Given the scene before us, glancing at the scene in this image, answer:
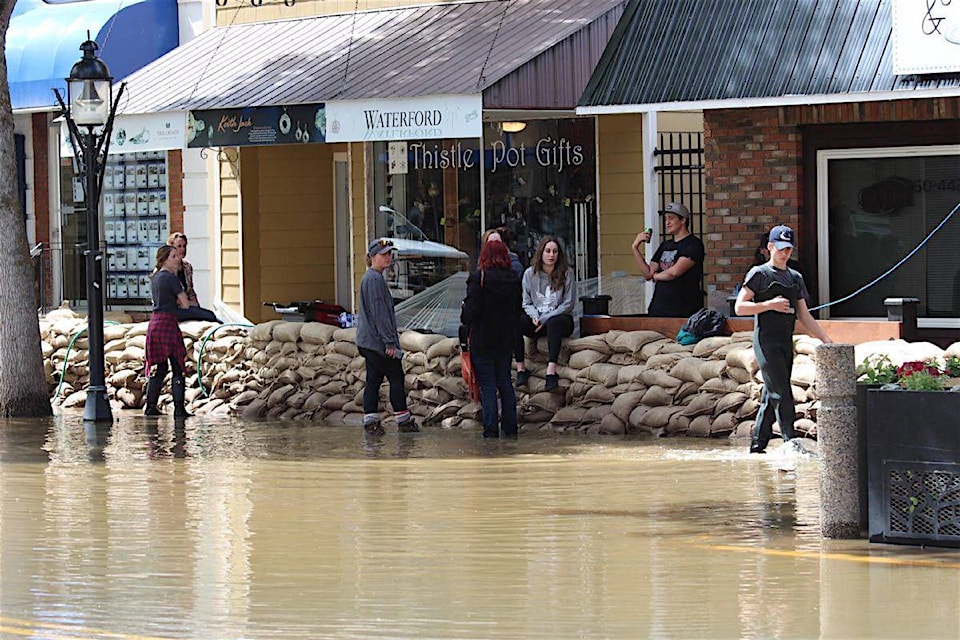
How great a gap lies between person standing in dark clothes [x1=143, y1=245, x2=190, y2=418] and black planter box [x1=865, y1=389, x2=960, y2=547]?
953cm

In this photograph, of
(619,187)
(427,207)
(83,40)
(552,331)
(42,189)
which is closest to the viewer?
(552,331)

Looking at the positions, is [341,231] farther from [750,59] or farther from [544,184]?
[750,59]

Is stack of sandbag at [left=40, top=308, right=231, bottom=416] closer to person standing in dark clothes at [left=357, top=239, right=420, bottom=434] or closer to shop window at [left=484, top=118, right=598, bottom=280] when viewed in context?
person standing in dark clothes at [left=357, top=239, right=420, bottom=434]

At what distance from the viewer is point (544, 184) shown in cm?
1962

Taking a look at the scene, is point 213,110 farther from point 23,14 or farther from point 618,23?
point 23,14

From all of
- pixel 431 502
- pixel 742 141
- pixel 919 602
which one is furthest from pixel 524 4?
pixel 919 602

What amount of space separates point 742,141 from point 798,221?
983mm

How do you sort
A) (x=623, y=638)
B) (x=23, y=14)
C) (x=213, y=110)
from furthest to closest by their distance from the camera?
(x=23, y=14) < (x=213, y=110) < (x=623, y=638)

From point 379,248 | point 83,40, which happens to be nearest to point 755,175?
point 379,248

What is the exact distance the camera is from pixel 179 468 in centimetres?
1373

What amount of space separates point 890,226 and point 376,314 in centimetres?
496

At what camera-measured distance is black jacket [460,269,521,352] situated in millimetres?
15367

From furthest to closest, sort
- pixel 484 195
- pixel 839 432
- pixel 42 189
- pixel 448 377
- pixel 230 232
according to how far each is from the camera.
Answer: pixel 42 189
pixel 230 232
pixel 484 195
pixel 448 377
pixel 839 432

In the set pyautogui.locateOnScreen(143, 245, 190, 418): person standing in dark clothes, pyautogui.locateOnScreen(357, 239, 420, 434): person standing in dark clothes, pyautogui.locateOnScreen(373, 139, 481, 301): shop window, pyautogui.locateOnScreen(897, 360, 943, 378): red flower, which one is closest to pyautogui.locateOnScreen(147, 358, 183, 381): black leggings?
pyautogui.locateOnScreen(143, 245, 190, 418): person standing in dark clothes
